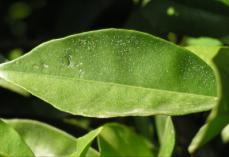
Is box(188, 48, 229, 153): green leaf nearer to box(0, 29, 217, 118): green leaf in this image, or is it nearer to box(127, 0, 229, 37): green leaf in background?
box(0, 29, 217, 118): green leaf

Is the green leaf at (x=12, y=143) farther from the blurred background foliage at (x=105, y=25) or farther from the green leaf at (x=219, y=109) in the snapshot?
the green leaf at (x=219, y=109)

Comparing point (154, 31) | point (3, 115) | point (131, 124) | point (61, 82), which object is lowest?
point (131, 124)

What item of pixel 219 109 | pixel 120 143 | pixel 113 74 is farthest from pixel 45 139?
pixel 219 109

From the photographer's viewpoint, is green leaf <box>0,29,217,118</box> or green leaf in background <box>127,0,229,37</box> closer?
green leaf <box>0,29,217,118</box>

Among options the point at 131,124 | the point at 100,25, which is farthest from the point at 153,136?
the point at 100,25

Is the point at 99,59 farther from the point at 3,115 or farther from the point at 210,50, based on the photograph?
the point at 3,115

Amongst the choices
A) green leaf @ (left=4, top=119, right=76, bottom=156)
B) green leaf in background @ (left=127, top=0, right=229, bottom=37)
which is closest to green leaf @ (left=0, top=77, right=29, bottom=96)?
green leaf @ (left=4, top=119, right=76, bottom=156)

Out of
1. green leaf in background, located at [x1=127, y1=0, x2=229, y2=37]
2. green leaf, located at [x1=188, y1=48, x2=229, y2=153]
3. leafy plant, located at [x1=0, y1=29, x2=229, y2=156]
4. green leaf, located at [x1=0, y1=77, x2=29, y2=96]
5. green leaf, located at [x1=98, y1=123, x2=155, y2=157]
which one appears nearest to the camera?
green leaf, located at [x1=188, y1=48, x2=229, y2=153]

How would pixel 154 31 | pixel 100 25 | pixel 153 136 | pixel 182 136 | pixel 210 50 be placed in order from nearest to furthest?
pixel 210 50 < pixel 154 31 < pixel 182 136 < pixel 153 136 < pixel 100 25
